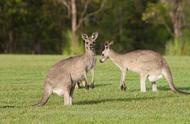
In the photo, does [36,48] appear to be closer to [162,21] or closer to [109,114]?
[162,21]

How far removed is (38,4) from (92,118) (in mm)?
44519

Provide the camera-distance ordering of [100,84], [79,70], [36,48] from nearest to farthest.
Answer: [79,70] → [100,84] → [36,48]

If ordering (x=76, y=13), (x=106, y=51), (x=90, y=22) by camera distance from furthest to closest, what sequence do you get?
(x=90, y=22)
(x=76, y=13)
(x=106, y=51)

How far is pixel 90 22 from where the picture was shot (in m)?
Result: 58.7

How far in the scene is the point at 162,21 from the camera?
54.8 meters

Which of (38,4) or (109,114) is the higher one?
(38,4)

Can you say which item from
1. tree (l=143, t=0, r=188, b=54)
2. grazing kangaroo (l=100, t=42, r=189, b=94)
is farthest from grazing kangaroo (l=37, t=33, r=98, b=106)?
tree (l=143, t=0, r=188, b=54)

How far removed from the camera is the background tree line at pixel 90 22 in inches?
2063

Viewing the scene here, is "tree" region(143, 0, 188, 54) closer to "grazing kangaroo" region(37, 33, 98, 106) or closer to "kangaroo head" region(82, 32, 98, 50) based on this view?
"kangaroo head" region(82, 32, 98, 50)

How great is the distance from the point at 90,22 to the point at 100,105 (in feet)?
147

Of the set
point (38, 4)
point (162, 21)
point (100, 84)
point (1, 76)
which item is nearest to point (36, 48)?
point (38, 4)

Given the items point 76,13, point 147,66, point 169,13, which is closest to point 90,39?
point 147,66

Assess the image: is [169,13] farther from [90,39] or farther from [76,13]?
[90,39]

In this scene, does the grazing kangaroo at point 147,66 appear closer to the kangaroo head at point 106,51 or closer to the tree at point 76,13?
the kangaroo head at point 106,51
